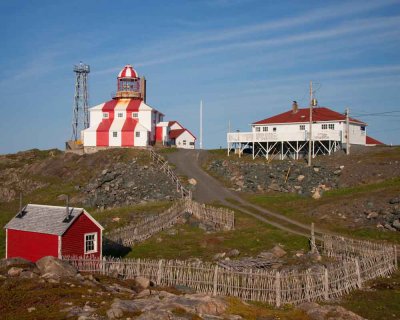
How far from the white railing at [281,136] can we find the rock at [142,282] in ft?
141

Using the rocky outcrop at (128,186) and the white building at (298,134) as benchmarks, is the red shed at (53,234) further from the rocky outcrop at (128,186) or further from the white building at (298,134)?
the white building at (298,134)

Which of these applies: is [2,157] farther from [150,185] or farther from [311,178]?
[311,178]

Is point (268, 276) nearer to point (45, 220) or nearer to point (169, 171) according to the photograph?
point (45, 220)

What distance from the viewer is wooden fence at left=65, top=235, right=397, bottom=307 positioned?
23.2 metres

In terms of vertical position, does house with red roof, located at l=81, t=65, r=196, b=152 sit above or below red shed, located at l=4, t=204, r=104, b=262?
above

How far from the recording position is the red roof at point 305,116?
66.8m

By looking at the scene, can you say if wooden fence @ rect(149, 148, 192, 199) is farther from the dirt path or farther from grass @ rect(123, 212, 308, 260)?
grass @ rect(123, 212, 308, 260)

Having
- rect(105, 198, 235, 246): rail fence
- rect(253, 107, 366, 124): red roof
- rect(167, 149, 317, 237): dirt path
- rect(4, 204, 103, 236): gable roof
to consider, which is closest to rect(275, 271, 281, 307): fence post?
rect(4, 204, 103, 236): gable roof

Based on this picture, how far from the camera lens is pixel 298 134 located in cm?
6519

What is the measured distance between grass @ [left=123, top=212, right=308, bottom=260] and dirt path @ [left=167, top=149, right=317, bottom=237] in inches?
81.2

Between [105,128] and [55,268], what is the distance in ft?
169

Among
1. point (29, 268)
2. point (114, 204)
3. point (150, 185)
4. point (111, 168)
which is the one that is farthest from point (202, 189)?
point (29, 268)

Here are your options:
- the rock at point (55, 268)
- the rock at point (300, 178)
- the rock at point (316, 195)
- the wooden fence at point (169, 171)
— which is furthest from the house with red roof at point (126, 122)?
the rock at point (55, 268)

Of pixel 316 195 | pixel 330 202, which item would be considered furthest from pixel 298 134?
pixel 330 202
